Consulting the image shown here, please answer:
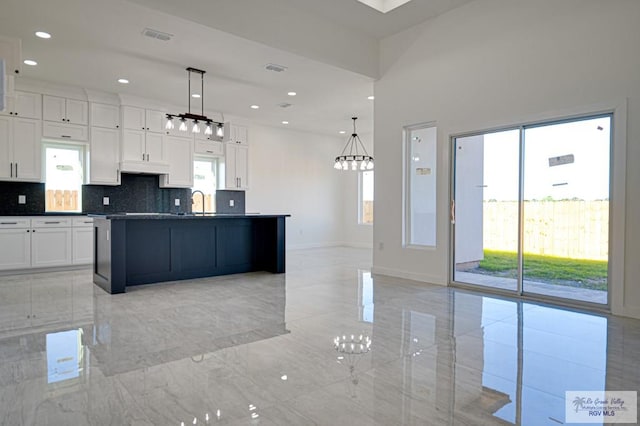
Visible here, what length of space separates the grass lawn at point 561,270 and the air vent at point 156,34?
5124mm

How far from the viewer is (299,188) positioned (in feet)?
34.7

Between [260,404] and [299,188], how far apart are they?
341 inches

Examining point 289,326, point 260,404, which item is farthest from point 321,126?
point 260,404

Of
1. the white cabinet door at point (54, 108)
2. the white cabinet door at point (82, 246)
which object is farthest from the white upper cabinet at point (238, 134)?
the white cabinet door at point (82, 246)

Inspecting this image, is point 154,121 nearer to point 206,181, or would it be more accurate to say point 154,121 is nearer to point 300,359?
point 206,181

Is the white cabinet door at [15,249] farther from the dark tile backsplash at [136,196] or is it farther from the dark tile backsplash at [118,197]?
the dark tile backsplash at [136,196]

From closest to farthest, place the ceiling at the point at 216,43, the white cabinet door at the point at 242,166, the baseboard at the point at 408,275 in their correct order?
1. the ceiling at the point at 216,43
2. the baseboard at the point at 408,275
3. the white cabinet door at the point at 242,166

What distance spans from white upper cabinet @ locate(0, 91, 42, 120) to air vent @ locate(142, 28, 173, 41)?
3170mm

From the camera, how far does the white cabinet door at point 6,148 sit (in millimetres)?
6227

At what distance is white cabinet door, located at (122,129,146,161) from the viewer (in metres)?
7.25

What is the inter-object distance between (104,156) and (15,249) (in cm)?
208

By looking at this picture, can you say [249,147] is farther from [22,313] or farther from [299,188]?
[22,313]

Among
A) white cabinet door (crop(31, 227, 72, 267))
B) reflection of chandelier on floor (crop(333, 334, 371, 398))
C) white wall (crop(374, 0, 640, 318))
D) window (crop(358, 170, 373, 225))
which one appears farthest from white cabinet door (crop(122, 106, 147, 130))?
reflection of chandelier on floor (crop(333, 334, 371, 398))

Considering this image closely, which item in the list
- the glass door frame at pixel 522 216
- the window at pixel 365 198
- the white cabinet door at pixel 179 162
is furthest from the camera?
the window at pixel 365 198
